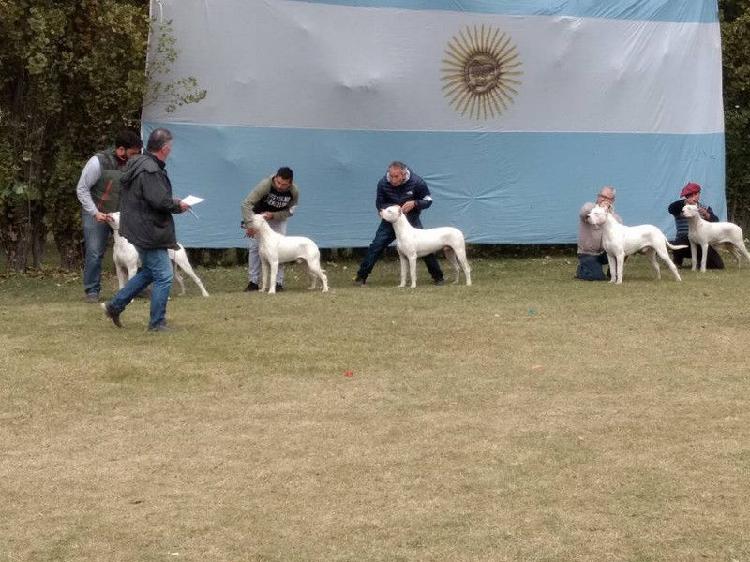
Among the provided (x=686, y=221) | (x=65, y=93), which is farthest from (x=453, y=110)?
(x=65, y=93)

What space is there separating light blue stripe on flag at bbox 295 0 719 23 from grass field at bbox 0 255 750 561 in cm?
728

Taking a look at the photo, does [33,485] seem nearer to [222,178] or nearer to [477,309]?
[477,309]

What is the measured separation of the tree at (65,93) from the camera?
1703 cm

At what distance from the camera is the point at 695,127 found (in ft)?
69.4

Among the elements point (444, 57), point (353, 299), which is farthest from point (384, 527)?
point (444, 57)

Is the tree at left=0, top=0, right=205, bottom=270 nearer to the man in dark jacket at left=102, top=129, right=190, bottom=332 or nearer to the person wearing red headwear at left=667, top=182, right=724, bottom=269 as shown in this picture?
the man in dark jacket at left=102, top=129, right=190, bottom=332

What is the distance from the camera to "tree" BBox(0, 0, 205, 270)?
55.9 feet

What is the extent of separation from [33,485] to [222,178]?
11.7 m

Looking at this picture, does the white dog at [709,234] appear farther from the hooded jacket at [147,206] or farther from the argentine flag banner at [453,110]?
the hooded jacket at [147,206]

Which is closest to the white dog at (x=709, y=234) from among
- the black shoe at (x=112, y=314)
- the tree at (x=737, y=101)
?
the tree at (x=737, y=101)

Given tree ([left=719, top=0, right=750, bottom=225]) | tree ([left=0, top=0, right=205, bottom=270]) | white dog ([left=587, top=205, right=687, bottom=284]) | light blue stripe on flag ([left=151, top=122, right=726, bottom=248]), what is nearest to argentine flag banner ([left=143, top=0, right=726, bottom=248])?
light blue stripe on flag ([left=151, top=122, right=726, bottom=248])

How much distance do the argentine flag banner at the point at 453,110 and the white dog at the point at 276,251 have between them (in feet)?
10.7

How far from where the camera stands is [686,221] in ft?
58.3

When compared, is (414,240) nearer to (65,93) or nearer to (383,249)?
(383,249)
